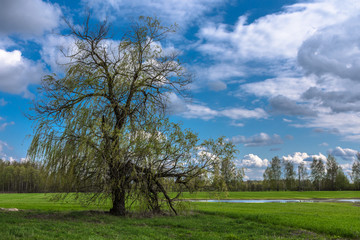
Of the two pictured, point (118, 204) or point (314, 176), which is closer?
point (118, 204)

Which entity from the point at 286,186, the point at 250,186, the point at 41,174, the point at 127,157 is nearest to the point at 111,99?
the point at 127,157

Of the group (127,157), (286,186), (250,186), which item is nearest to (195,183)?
(127,157)

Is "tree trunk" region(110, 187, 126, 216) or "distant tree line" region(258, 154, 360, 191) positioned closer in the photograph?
"tree trunk" region(110, 187, 126, 216)

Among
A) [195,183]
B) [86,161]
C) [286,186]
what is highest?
[86,161]

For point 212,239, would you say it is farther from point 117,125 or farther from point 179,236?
point 117,125

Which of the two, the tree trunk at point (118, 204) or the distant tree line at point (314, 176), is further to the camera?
the distant tree line at point (314, 176)

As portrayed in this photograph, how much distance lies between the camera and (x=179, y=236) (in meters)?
12.6

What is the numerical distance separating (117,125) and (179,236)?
9.15 m

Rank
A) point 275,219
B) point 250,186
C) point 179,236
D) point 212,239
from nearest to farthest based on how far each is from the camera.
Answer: point 212,239 → point 179,236 → point 275,219 → point 250,186

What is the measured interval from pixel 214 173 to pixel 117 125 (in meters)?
7.73

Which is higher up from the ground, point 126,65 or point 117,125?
point 126,65

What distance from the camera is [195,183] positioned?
804 inches

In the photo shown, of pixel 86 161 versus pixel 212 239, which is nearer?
pixel 212 239

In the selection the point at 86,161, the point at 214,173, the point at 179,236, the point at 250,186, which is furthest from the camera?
the point at 250,186
